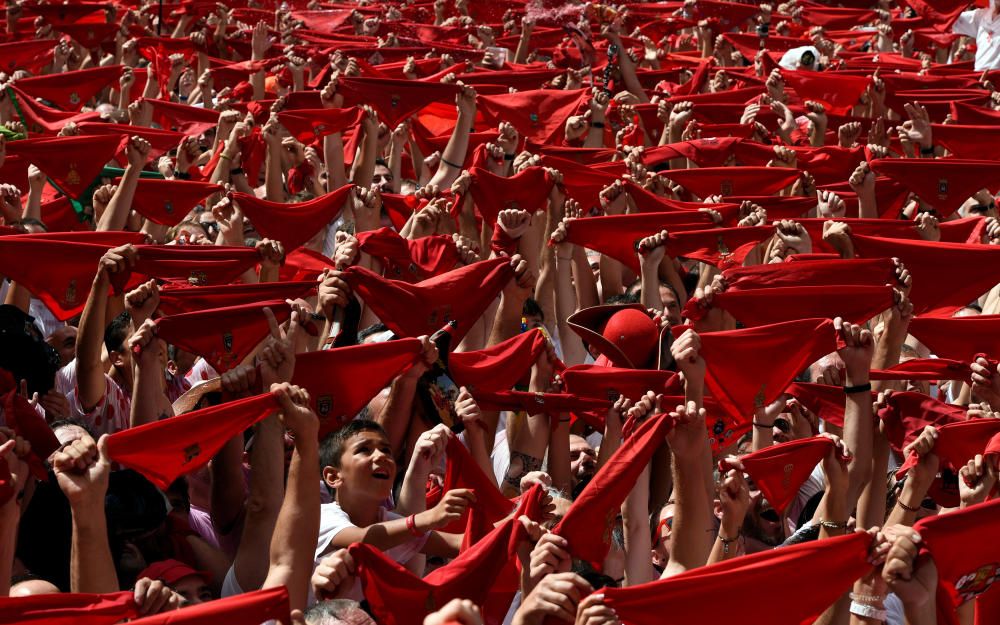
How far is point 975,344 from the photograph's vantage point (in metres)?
6.22

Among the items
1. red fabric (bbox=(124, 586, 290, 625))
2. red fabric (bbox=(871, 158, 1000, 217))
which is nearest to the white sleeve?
red fabric (bbox=(871, 158, 1000, 217))

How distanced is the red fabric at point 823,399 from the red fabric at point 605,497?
132cm

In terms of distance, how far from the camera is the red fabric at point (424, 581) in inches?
164

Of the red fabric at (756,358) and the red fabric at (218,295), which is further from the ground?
the red fabric at (218,295)

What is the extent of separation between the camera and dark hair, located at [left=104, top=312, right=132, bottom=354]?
19.1ft

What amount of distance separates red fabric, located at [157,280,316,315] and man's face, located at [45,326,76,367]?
48 cm

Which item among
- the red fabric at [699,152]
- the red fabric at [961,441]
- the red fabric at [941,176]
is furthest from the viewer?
the red fabric at [699,152]

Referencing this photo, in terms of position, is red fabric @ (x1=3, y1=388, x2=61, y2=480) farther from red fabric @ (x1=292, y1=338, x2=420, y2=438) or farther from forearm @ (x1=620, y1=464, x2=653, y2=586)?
forearm @ (x1=620, y1=464, x2=653, y2=586)

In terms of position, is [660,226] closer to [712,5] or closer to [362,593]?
[362,593]

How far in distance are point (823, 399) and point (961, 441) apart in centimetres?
99

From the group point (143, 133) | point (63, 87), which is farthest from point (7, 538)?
point (63, 87)

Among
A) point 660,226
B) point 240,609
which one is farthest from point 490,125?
point 240,609

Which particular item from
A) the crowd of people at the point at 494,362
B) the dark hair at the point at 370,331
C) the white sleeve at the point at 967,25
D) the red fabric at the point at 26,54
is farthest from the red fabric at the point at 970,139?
the red fabric at the point at 26,54

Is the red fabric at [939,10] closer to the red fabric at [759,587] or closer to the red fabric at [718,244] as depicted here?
the red fabric at [718,244]
